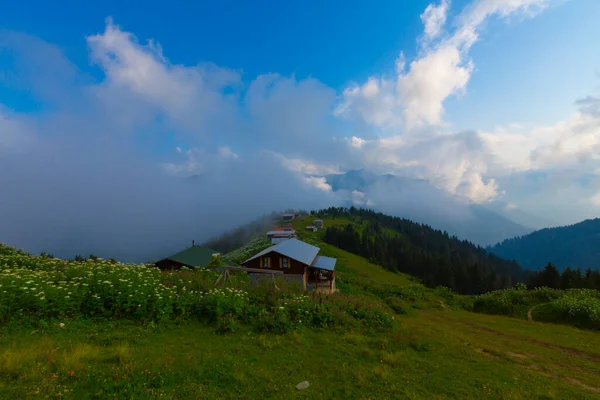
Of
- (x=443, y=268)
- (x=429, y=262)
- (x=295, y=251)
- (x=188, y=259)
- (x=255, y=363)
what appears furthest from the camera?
(x=429, y=262)

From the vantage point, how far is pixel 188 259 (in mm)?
33812

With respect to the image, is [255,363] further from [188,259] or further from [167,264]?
[167,264]

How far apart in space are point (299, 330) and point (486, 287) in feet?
335

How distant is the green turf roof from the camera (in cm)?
3303

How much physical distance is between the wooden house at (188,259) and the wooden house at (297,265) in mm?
6034

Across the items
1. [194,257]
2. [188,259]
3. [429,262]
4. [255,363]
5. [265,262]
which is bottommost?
[429,262]

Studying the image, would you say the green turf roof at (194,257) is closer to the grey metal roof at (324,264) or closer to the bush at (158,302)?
the grey metal roof at (324,264)

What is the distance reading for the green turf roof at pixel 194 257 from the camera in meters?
33.0

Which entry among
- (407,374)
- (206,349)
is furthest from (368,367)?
(206,349)

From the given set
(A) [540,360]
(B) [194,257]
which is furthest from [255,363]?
(B) [194,257]

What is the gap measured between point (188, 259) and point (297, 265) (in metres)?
14.1

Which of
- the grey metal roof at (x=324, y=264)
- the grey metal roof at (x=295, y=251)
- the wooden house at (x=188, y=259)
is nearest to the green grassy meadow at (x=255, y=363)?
the wooden house at (x=188, y=259)

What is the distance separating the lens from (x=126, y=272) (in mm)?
15375

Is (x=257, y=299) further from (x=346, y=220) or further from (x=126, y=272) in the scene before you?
(x=346, y=220)
